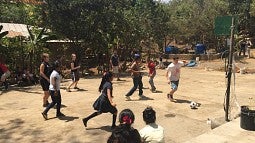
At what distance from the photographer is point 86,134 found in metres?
8.29

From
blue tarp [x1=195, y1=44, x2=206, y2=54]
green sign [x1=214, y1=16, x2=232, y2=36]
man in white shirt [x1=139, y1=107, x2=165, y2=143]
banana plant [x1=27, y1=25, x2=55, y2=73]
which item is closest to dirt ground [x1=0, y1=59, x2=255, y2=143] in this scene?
green sign [x1=214, y1=16, x2=232, y2=36]

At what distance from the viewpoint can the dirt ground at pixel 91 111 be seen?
829 centimetres

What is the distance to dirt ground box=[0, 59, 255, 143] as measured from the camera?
326 inches

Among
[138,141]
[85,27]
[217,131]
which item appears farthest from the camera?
[85,27]

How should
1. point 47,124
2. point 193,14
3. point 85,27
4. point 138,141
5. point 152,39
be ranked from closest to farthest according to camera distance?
point 138,141 < point 47,124 < point 85,27 < point 152,39 < point 193,14

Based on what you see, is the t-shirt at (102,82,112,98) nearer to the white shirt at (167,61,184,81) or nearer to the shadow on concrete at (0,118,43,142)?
the shadow on concrete at (0,118,43,142)

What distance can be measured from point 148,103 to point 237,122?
3806 millimetres

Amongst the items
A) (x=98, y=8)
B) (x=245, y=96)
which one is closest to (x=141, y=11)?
(x=98, y=8)

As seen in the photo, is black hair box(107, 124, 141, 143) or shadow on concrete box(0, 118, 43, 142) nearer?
black hair box(107, 124, 141, 143)

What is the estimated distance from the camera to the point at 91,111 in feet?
34.3

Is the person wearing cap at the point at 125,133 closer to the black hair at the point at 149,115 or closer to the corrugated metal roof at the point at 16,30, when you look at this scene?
the black hair at the point at 149,115

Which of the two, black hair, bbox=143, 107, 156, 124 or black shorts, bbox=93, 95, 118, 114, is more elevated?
black hair, bbox=143, 107, 156, 124

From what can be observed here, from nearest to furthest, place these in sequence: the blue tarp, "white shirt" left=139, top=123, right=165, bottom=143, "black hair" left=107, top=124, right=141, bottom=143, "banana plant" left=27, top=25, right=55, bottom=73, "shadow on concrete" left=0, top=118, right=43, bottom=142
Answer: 1. "black hair" left=107, top=124, right=141, bottom=143
2. "white shirt" left=139, top=123, right=165, bottom=143
3. "shadow on concrete" left=0, top=118, right=43, bottom=142
4. "banana plant" left=27, top=25, right=55, bottom=73
5. the blue tarp

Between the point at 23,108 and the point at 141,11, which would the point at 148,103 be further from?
the point at 141,11
